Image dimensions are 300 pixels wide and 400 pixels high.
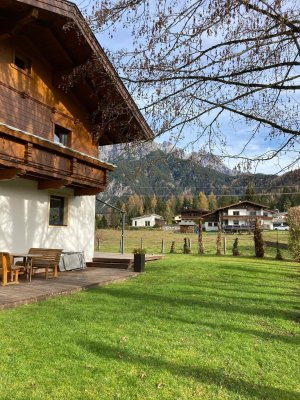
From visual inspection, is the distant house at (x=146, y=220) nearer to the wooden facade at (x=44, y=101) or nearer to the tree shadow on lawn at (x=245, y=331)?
the wooden facade at (x=44, y=101)

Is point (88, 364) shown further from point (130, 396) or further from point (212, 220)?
point (212, 220)

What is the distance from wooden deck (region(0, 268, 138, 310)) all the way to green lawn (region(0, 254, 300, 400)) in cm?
27

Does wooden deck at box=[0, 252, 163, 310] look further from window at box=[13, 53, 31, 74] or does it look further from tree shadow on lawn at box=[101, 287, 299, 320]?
window at box=[13, 53, 31, 74]

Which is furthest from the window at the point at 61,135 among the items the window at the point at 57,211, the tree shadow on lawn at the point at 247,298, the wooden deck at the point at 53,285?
the tree shadow on lawn at the point at 247,298

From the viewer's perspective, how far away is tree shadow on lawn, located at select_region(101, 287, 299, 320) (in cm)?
782

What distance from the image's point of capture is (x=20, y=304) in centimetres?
780

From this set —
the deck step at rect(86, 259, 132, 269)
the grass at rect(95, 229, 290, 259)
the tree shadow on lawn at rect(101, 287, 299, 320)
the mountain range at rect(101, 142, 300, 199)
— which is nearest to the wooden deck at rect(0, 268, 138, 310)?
the tree shadow on lawn at rect(101, 287, 299, 320)

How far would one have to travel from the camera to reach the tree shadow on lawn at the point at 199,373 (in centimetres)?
415

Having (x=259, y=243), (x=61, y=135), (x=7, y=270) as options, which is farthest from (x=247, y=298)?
(x=259, y=243)

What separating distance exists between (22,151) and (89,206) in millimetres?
5854

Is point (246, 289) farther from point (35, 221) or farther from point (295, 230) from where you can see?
point (295, 230)

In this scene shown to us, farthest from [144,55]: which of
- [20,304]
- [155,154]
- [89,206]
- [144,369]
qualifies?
[89,206]

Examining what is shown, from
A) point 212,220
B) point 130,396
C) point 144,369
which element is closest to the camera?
point 130,396

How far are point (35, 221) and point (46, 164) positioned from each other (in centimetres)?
241
